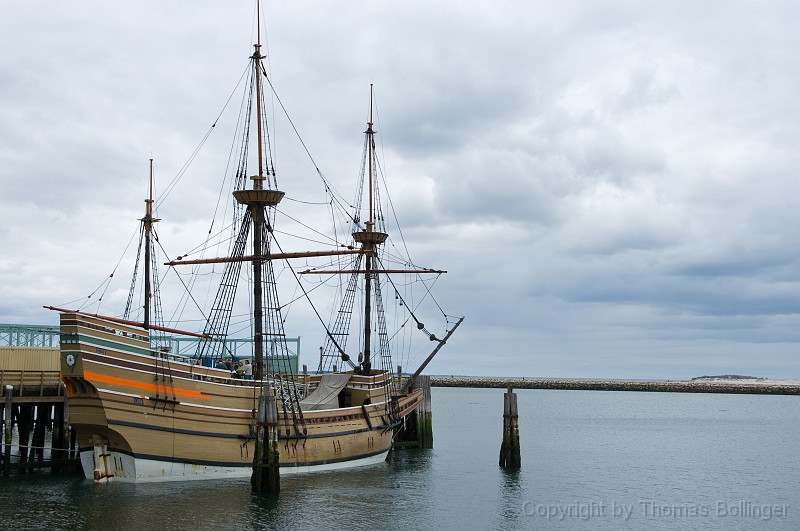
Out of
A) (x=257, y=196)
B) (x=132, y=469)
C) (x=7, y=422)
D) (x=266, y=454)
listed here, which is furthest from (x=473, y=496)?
(x=7, y=422)

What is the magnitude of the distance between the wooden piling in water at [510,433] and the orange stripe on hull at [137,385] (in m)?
13.6

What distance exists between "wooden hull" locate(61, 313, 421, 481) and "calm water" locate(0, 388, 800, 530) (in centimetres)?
95

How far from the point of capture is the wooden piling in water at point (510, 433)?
131 ft

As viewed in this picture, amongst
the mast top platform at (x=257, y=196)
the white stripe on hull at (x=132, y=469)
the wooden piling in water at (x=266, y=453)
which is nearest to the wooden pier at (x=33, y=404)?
the white stripe on hull at (x=132, y=469)

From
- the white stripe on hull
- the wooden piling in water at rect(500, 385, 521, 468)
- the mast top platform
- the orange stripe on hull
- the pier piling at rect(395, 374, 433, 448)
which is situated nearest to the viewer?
the orange stripe on hull

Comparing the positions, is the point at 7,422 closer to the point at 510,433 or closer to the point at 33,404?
the point at 33,404

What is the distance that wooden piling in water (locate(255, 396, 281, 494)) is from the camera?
3212 cm

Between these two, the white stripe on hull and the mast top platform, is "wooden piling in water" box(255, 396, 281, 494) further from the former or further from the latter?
the mast top platform

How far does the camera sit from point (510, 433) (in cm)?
4125

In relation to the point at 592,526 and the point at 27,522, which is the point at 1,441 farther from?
the point at 592,526

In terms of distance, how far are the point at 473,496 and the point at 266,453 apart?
373 inches

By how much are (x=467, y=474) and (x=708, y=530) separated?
1471 cm

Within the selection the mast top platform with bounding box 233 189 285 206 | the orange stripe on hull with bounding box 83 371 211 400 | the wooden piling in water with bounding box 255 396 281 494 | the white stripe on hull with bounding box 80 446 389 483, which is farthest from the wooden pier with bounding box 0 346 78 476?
the mast top platform with bounding box 233 189 285 206

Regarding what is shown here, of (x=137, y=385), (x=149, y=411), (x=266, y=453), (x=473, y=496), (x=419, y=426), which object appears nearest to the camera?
(x=266, y=453)
